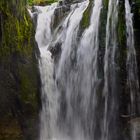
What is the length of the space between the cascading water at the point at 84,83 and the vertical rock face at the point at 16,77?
867 millimetres

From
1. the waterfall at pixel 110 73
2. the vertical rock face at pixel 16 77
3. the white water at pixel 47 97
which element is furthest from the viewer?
the white water at pixel 47 97

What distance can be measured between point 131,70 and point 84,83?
1992 millimetres

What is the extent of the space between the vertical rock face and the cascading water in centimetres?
87

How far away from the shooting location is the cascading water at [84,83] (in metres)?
13.0

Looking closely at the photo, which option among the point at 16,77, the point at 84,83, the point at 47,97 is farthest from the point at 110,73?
the point at 16,77

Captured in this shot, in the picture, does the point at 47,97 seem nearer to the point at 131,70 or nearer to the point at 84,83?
the point at 84,83

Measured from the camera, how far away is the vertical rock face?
1236cm

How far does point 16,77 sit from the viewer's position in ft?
41.9

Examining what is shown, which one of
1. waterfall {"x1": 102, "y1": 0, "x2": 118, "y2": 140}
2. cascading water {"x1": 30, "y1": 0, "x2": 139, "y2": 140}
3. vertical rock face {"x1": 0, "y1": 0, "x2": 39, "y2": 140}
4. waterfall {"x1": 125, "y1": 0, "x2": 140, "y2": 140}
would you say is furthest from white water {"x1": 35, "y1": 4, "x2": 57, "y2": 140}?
waterfall {"x1": 125, "y1": 0, "x2": 140, "y2": 140}

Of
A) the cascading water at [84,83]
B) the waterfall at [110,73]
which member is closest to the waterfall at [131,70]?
the cascading water at [84,83]

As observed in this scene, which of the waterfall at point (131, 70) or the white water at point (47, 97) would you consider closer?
the waterfall at point (131, 70)

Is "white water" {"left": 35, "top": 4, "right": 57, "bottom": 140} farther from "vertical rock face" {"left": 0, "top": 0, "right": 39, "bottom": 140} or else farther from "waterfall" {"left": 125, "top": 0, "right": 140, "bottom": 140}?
"waterfall" {"left": 125, "top": 0, "right": 140, "bottom": 140}

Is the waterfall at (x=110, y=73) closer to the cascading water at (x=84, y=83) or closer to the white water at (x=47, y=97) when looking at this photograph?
the cascading water at (x=84, y=83)

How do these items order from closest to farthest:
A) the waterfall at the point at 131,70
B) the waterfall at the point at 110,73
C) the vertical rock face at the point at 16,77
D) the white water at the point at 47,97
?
the vertical rock face at the point at 16,77
the waterfall at the point at 131,70
the waterfall at the point at 110,73
the white water at the point at 47,97
